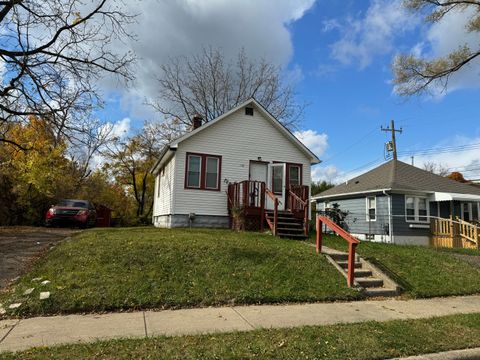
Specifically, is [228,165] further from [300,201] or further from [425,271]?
[425,271]

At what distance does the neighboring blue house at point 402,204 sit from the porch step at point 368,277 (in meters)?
12.2

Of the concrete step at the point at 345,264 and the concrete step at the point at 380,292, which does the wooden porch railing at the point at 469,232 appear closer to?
the concrete step at the point at 345,264

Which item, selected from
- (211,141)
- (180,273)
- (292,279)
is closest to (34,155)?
(211,141)

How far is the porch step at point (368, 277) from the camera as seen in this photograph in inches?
331

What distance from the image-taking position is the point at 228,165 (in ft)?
56.9

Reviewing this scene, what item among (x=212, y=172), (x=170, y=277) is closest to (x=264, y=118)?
(x=212, y=172)

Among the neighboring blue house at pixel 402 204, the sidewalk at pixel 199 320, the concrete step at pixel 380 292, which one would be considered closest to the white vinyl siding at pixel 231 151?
the neighboring blue house at pixel 402 204

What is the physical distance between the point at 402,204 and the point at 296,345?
18.9 meters

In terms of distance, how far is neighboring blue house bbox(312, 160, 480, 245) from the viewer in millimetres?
21344

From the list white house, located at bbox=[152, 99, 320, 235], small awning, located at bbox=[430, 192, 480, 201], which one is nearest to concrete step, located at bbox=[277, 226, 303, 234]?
white house, located at bbox=[152, 99, 320, 235]

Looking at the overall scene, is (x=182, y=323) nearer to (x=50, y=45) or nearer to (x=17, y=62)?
(x=17, y=62)

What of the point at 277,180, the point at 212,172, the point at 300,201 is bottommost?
the point at 300,201

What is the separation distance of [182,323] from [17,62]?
451 inches

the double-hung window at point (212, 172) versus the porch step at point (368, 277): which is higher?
the double-hung window at point (212, 172)
